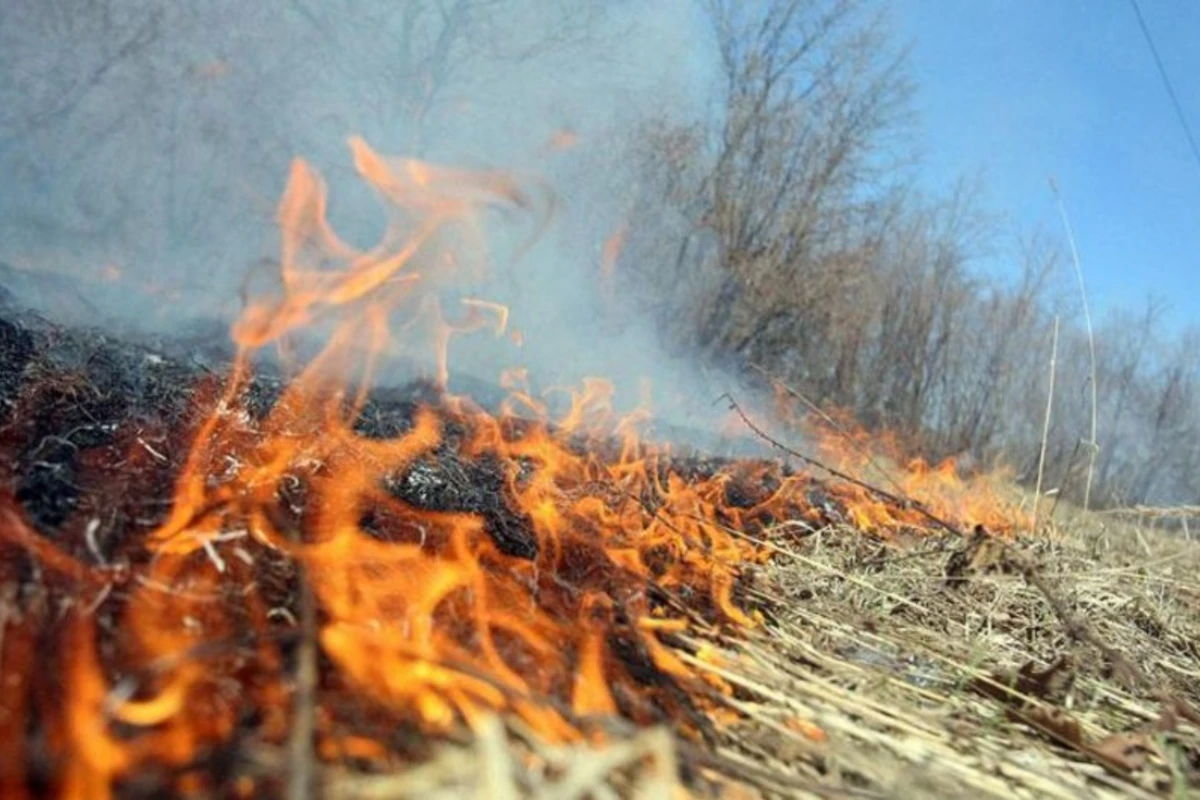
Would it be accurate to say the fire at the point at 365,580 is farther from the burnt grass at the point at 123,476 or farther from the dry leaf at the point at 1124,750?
the dry leaf at the point at 1124,750

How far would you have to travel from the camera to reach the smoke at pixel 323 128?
33.6 feet

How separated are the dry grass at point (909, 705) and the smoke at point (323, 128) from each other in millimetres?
6054

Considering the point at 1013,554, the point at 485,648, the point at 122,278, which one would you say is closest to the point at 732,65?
the point at 122,278

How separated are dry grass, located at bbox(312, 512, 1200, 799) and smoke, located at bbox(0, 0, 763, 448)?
6054 millimetres

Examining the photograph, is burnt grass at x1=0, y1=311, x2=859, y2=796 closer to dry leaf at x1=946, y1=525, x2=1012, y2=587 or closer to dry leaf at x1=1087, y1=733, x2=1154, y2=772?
dry leaf at x1=946, y1=525, x2=1012, y2=587

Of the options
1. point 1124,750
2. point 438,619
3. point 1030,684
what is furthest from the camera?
point 1030,684

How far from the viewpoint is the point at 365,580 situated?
6.08ft

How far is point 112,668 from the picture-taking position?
132 cm

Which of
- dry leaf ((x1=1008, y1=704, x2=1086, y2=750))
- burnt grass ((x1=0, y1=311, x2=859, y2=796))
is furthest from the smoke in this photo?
dry leaf ((x1=1008, y1=704, x2=1086, y2=750))

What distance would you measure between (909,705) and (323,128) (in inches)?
467

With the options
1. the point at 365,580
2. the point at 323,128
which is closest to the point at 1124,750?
the point at 365,580

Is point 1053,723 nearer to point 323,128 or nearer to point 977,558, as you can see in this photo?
point 977,558

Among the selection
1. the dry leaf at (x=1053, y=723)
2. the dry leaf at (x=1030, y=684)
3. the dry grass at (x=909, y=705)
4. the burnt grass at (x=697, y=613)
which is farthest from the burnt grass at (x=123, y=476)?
the dry leaf at (x=1053, y=723)

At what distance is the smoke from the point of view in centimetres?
1025
